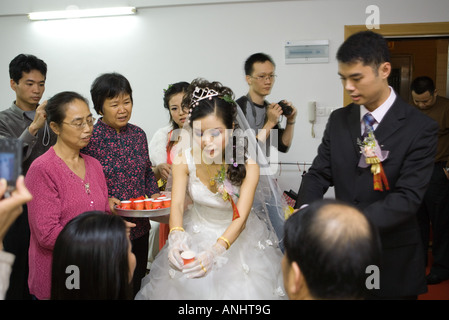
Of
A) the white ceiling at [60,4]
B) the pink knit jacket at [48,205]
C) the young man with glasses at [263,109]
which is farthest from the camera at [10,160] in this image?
the white ceiling at [60,4]

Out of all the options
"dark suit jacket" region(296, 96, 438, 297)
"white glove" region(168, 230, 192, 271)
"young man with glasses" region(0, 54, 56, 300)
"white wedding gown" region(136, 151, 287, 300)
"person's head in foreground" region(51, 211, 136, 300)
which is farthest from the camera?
"young man with glasses" region(0, 54, 56, 300)

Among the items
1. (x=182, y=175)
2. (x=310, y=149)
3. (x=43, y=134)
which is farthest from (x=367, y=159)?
(x=310, y=149)

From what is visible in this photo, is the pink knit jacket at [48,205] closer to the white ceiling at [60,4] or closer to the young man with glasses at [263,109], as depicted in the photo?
the young man with glasses at [263,109]

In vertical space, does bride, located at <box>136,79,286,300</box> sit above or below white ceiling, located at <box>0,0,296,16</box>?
below

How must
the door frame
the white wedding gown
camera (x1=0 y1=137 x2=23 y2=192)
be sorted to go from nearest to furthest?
camera (x1=0 y1=137 x2=23 y2=192) < the white wedding gown < the door frame

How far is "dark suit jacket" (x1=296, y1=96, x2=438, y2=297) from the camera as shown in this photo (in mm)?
1500

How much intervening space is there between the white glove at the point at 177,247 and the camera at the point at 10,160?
2.60 feet

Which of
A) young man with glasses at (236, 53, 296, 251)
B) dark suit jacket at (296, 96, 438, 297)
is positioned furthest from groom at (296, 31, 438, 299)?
young man with glasses at (236, 53, 296, 251)

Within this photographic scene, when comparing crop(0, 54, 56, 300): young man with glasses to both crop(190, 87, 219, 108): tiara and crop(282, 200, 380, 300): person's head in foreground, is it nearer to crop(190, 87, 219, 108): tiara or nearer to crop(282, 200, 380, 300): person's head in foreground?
crop(190, 87, 219, 108): tiara

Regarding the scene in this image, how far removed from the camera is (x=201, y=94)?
6.52ft

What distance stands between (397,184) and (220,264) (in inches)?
30.0

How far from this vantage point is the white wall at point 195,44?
3969mm

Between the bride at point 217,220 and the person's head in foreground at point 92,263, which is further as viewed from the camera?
the bride at point 217,220

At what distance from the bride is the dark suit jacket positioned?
0.45 m
